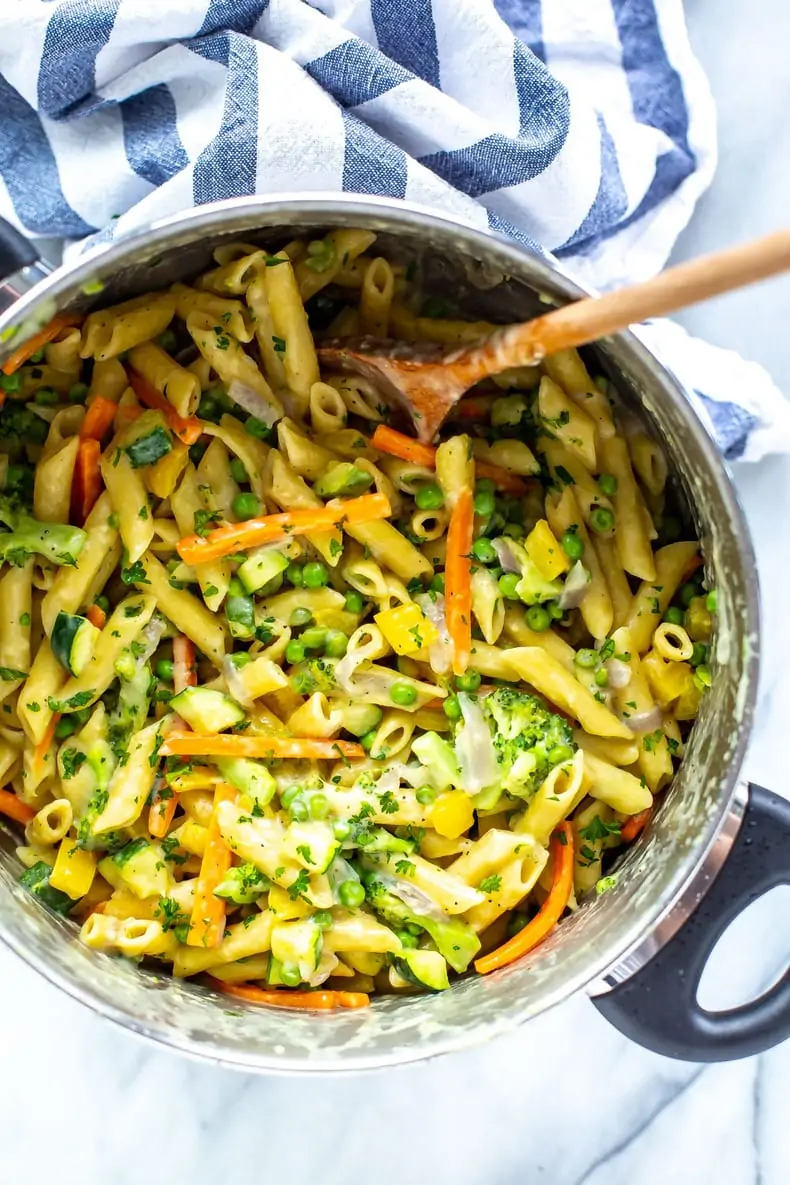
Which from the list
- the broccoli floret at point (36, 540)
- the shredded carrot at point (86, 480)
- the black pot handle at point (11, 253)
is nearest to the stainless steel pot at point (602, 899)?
the black pot handle at point (11, 253)

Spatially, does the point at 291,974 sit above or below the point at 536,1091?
above

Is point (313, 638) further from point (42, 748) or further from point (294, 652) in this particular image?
point (42, 748)

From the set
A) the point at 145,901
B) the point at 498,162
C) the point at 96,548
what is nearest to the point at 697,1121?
the point at 145,901

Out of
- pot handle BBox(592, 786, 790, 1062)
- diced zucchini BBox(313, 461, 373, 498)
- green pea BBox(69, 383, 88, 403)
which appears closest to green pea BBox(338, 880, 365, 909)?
pot handle BBox(592, 786, 790, 1062)

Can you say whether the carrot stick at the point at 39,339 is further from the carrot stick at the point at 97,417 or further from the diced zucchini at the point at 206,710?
the diced zucchini at the point at 206,710

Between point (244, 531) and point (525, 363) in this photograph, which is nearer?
point (525, 363)

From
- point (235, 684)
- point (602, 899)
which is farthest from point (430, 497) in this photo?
point (602, 899)

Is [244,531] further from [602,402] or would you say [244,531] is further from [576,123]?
[576,123]
